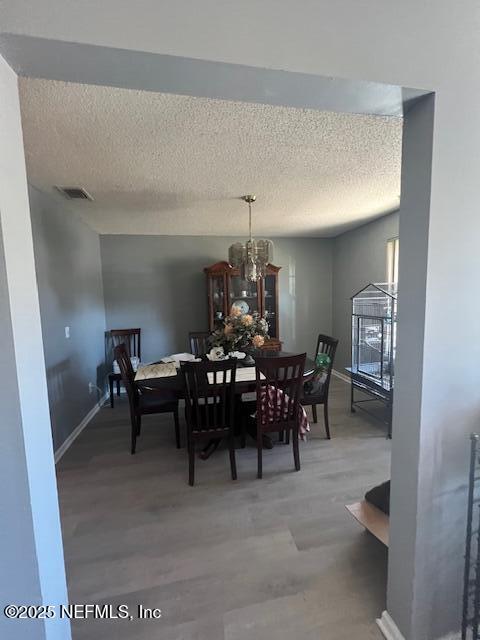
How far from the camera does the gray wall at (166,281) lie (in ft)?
13.9

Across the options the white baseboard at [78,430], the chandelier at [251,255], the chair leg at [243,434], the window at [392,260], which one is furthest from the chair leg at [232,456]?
the window at [392,260]

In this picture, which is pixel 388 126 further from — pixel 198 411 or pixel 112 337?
pixel 112 337

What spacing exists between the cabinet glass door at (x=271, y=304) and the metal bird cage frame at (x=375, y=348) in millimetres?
1233

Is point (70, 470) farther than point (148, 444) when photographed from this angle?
No

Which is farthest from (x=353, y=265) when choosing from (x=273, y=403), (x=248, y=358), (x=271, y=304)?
(x=273, y=403)

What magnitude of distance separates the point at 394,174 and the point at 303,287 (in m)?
2.65

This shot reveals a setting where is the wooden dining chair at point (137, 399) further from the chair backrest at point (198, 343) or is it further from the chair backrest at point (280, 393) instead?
the chair backrest at point (198, 343)

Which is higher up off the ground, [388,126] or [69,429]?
[388,126]

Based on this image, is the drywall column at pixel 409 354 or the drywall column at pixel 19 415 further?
the drywall column at pixel 409 354

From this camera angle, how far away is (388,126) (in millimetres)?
1637

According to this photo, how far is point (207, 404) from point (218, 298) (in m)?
2.39

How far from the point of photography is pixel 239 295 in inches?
171

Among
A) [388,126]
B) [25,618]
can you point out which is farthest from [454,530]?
[388,126]

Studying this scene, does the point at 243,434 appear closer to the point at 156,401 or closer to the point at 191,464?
the point at 191,464
